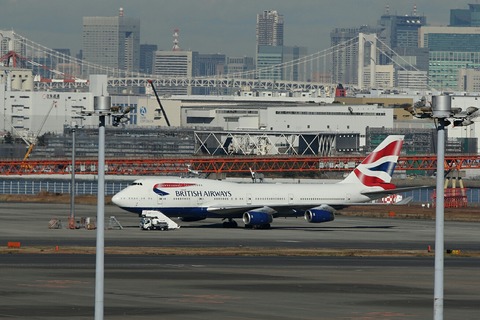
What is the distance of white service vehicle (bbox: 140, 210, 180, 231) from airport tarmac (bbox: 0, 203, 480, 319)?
21.2ft

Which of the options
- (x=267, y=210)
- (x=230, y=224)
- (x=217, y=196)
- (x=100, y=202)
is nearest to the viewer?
(x=100, y=202)

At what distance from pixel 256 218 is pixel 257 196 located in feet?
8.81

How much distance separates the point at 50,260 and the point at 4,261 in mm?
2482

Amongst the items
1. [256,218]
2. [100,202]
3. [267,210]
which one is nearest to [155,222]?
[256,218]

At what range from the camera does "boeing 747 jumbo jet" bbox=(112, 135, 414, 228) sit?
336 feet

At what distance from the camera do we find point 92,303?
50.2m

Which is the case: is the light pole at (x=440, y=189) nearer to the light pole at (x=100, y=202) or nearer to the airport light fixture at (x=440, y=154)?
the airport light fixture at (x=440, y=154)

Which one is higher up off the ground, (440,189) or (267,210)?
(440,189)

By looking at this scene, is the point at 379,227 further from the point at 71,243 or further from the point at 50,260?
the point at 50,260

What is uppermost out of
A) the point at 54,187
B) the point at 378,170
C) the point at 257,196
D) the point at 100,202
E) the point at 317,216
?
the point at 378,170

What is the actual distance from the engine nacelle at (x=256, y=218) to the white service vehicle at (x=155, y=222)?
234 inches

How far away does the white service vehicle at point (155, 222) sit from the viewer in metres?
101

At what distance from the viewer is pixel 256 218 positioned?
10412 cm

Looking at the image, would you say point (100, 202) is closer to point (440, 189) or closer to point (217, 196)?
point (440, 189)
